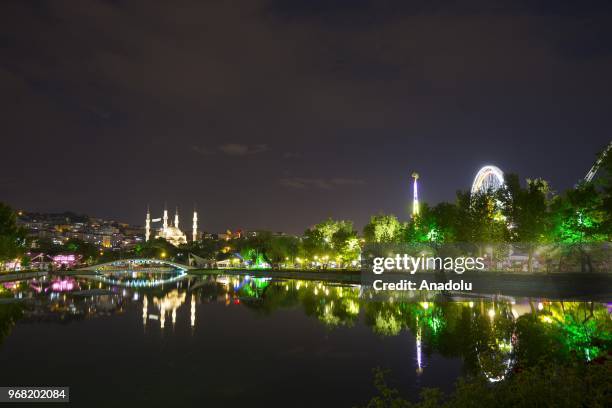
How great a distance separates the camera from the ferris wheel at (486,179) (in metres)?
80.9

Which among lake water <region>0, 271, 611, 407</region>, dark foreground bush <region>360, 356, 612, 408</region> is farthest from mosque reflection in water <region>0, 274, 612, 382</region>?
dark foreground bush <region>360, 356, 612, 408</region>

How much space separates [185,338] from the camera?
3061 centimetres

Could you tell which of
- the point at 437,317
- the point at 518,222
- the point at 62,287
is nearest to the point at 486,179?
the point at 518,222

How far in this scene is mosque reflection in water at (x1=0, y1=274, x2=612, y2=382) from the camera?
23031 mm

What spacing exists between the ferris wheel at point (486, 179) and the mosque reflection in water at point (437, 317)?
118 ft

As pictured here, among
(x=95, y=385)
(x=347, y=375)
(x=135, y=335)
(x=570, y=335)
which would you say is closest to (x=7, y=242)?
(x=135, y=335)

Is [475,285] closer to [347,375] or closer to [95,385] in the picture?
[347,375]

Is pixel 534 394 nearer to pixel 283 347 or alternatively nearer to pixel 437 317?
pixel 283 347

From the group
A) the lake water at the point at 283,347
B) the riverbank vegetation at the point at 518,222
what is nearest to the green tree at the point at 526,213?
the riverbank vegetation at the point at 518,222

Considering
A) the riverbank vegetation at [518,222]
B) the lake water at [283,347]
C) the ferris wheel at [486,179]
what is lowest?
the lake water at [283,347]

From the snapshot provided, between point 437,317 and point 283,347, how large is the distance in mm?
14043

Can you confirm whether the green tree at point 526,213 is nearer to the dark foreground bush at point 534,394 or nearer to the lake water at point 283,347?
the lake water at point 283,347

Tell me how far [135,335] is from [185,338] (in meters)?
4.30

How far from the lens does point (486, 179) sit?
89500mm
